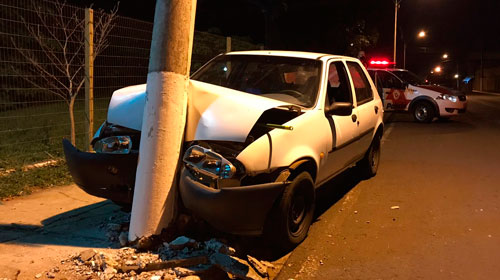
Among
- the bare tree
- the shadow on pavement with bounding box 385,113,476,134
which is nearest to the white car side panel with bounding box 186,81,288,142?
the bare tree

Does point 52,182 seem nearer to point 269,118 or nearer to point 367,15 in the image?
point 269,118

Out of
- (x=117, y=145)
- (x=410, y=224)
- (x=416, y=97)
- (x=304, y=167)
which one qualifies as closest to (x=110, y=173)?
(x=117, y=145)

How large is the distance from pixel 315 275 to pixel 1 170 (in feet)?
15.6

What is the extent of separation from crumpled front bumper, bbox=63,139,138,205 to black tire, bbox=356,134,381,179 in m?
3.86

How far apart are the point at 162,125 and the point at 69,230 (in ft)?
5.04

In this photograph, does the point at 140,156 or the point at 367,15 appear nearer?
the point at 140,156

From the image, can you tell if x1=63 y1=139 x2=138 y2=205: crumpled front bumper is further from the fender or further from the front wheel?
the fender

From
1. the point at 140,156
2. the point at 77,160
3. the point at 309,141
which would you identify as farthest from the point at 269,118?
the point at 77,160

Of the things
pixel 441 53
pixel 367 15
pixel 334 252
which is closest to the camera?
pixel 334 252

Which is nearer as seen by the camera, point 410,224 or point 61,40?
point 410,224

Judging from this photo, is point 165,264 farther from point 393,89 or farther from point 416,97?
point 393,89

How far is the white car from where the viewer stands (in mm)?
14648

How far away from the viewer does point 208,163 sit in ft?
12.4

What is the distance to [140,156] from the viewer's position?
157 inches
